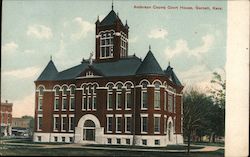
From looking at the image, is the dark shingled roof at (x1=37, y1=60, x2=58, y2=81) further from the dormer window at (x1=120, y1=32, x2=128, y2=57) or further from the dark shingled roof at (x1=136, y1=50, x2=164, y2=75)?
the dark shingled roof at (x1=136, y1=50, x2=164, y2=75)

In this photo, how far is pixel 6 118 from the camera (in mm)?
5648

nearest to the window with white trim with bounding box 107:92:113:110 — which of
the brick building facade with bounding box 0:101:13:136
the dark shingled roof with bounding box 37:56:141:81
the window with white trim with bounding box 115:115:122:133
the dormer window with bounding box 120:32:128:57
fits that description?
the window with white trim with bounding box 115:115:122:133

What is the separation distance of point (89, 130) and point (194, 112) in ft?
5.20

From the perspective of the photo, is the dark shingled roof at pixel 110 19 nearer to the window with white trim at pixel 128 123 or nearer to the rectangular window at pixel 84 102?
the rectangular window at pixel 84 102

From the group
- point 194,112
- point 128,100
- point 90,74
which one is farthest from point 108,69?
point 194,112

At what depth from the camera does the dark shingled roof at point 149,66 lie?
18.4ft

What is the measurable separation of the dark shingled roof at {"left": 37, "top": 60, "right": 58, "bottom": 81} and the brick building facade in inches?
23.4

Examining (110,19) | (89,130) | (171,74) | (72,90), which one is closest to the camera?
(171,74)

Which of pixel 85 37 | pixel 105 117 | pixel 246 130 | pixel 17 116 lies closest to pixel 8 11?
pixel 85 37

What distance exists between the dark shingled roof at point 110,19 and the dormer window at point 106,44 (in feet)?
0.49

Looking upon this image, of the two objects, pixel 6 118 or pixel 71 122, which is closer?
pixel 6 118

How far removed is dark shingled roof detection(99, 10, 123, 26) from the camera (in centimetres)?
562

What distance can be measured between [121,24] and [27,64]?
1.49 meters

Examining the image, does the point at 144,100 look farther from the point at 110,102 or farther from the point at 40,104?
the point at 40,104
